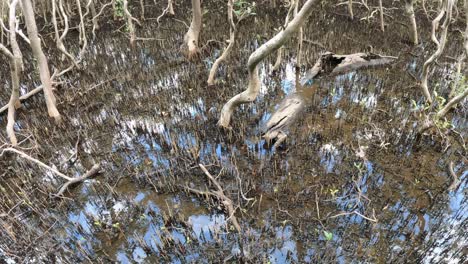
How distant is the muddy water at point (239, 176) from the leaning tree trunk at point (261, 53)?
0.25m

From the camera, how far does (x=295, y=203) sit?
11.3 ft

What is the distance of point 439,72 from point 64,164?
18.9 ft

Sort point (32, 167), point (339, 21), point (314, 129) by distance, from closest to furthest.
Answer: point (32, 167) → point (314, 129) → point (339, 21)

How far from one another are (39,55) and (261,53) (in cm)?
307

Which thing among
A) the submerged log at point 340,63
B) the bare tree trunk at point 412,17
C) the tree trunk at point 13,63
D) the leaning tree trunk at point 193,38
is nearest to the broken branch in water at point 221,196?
the tree trunk at point 13,63

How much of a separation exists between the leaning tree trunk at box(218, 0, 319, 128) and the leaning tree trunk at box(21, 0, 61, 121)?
2370mm

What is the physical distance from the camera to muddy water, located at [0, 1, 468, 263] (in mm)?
3064

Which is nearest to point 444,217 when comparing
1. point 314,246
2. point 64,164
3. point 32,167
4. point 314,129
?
point 314,246

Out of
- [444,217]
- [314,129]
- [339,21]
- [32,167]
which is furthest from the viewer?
[339,21]

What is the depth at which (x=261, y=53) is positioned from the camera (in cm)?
361

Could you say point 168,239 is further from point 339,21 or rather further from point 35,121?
point 339,21

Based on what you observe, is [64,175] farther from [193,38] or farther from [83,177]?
[193,38]

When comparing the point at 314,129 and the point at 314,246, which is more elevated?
the point at 314,129

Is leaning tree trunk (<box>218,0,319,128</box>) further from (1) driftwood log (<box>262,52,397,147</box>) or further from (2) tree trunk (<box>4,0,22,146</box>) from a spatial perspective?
(2) tree trunk (<box>4,0,22,146</box>)
